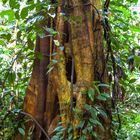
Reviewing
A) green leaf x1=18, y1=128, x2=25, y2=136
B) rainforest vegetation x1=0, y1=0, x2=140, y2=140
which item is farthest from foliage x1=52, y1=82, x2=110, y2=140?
green leaf x1=18, y1=128, x2=25, y2=136

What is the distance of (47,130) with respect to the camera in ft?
5.12

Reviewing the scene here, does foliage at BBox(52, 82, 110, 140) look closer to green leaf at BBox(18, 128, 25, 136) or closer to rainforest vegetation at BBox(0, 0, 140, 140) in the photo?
rainforest vegetation at BBox(0, 0, 140, 140)

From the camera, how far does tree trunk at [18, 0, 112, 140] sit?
136 cm

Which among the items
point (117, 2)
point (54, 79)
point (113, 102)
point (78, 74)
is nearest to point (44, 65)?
point (54, 79)

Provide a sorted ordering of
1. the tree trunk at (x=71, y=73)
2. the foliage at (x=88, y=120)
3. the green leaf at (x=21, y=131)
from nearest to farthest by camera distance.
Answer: the foliage at (x=88, y=120)
the tree trunk at (x=71, y=73)
the green leaf at (x=21, y=131)

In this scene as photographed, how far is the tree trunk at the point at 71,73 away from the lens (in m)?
1.36

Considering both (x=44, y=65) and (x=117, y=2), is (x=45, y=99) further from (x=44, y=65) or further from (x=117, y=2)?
(x=117, y=2)

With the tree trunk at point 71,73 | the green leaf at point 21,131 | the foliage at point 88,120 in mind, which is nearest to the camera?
the foliage at point 88,120

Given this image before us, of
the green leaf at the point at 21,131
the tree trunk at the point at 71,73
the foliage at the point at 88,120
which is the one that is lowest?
the green leaf at the point at 21,131

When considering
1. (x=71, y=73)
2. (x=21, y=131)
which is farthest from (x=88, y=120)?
(x=21, y=131)

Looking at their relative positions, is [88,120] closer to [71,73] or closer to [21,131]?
[71,73]

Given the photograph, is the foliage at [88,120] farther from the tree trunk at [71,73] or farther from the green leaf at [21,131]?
the green leaf at [21,131]

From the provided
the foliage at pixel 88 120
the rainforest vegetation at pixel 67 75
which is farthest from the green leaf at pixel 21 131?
the foliage at pixel 88 120

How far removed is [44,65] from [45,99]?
0.19m
